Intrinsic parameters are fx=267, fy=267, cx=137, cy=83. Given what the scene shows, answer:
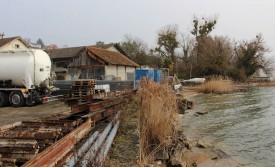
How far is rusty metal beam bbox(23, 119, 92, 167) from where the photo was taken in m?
4.38

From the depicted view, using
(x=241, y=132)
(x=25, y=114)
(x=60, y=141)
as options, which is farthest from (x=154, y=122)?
(x=25, y=114)

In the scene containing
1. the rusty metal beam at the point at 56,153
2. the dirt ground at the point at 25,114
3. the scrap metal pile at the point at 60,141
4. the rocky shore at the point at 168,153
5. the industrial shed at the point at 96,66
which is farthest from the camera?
the industrial shed at the point at 96,66

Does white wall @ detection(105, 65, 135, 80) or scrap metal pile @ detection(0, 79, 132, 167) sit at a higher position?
white wall @ detection(105, 65, 135, 80)

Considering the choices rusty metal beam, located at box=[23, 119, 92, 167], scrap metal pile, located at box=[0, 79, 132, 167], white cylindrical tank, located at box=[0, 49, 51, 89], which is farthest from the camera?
white cylindrical tank, located at box=[0, 49, 51, 89]

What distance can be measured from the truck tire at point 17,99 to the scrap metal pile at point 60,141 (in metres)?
6.58

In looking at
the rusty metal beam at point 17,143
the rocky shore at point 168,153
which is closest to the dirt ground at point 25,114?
the rocky shore at point 168,153

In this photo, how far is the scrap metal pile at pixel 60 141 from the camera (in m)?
4.72

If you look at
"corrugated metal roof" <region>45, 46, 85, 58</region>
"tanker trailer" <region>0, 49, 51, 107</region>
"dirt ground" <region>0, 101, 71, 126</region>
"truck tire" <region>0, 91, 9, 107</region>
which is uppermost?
"corrugated metal roof" <region>45, 46, 85, 58</region>

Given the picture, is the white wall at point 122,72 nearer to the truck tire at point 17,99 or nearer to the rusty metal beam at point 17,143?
the truck tire at point 17,99

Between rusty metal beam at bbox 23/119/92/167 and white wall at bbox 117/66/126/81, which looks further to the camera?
white wall at bbox 117/66/126/81

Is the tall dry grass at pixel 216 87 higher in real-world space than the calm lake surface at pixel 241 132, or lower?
higher

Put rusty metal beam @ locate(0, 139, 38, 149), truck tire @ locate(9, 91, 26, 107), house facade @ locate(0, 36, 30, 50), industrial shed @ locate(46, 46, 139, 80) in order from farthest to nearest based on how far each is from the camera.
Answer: house facade @ locate(0, 36, 30, 50) → industrial shed @ locate(46, 46, 139, 80) → truck tire @ locate(9, 91, 26, 107) → rusty metal beam @ locate(0, 139, 38, 149)

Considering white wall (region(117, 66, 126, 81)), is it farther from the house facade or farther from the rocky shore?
the rocky shore

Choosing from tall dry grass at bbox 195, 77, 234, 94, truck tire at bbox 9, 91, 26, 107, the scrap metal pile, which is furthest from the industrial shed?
the scrap metal pile
